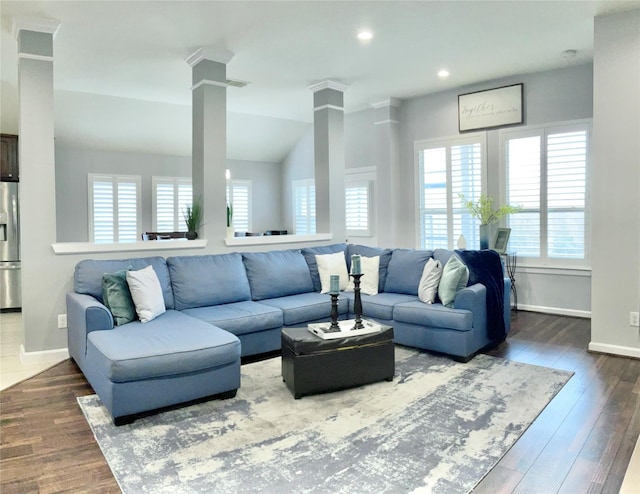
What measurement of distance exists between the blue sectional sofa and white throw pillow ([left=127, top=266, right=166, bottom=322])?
0.27 ft

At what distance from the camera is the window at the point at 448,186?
6266mm

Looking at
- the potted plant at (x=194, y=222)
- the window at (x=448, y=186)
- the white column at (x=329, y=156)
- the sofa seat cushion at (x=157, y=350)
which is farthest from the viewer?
the window at (x=448, y=186)

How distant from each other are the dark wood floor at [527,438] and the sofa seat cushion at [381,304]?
1168 mm

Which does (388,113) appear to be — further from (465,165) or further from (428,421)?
(428,421)

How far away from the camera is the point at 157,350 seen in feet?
9.34

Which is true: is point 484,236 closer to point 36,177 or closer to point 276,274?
point 276,274

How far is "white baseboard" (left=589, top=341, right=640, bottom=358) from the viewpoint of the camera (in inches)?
156

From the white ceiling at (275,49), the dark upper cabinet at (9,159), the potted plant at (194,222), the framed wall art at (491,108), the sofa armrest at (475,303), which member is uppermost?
the white ceiling at (275,49)

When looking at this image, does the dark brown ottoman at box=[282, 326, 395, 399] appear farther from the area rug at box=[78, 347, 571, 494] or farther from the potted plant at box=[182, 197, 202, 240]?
the potted plant at box=[182, 197, 202, 240]

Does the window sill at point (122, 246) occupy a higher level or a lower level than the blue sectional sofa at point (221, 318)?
higher

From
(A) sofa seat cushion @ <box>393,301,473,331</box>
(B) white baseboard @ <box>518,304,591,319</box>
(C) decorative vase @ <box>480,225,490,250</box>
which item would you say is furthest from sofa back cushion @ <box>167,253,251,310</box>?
(B) white baseboard @ <box>518,304,591,319</box>

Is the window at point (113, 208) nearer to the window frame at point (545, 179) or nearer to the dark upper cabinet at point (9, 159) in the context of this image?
the dark upper cabinet at point (9, 159)

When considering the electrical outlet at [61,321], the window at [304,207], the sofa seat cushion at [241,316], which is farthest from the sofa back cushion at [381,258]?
the window at [304,207]

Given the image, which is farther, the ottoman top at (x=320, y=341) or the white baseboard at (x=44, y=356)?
the white baseboard at (x=44, y=356)
